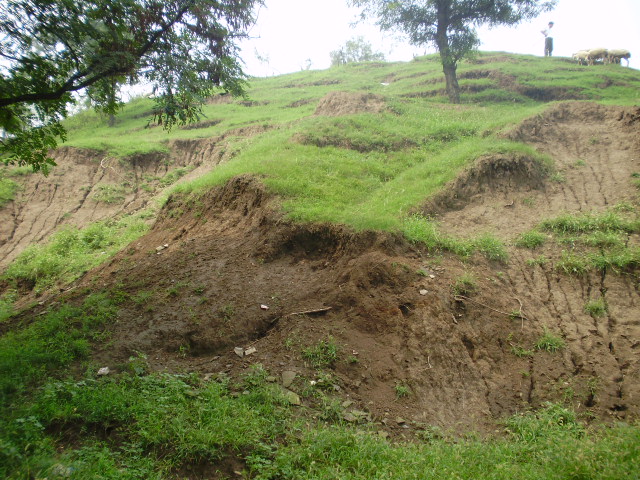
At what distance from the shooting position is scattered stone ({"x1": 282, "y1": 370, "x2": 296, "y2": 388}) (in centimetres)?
499

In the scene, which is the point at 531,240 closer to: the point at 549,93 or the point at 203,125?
the point at 549,93

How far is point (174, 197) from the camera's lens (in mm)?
10797

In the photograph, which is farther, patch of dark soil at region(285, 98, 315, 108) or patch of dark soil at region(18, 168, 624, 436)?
patch of dark soil at region(285, 98, 315, 108)

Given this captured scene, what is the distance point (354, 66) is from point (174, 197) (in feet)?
84.8

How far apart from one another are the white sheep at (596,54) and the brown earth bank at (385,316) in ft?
66.9

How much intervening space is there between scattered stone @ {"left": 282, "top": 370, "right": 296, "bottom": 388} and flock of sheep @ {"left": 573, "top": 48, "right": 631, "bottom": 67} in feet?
92.2

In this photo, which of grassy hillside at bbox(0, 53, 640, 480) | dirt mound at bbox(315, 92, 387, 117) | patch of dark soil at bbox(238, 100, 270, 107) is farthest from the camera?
patch of dark soil at bbox(238, 100, 270, 107)

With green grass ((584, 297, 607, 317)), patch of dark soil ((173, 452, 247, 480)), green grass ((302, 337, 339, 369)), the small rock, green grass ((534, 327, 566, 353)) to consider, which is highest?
patch of dark soil ((173, 452, 247, 480))

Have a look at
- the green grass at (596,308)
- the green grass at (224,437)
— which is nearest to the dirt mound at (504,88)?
the green grass at (596,308)

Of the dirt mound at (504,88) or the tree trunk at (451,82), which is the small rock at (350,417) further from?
the dirt mound at (504,88)

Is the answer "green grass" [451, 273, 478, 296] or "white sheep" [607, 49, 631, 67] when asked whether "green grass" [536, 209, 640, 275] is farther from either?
"white sheep" [607, 49, 631, 67]

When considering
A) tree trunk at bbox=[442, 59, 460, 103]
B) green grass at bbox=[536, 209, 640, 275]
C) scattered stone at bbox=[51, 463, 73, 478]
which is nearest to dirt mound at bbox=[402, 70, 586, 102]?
tree trunk at bbox=[442, 59, 460, 103]

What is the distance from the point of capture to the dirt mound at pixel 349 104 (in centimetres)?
1533

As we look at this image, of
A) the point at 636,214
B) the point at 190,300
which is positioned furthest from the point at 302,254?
→ the point at 636,214
